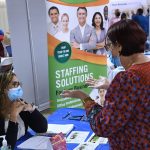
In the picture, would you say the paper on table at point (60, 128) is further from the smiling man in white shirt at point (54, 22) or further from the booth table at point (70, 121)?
the smiling man in white shirt at point (54, 22)

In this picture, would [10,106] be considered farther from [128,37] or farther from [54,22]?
[54,22]

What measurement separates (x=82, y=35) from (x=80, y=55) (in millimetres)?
260

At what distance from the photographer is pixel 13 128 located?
69.2 inches

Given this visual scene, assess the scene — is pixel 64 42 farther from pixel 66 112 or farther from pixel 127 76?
pixel 127 76

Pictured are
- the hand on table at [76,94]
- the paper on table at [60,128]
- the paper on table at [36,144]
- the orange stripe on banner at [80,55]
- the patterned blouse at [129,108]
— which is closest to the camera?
the patterned blouse at [129,108]

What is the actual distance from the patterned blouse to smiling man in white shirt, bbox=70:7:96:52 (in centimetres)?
248

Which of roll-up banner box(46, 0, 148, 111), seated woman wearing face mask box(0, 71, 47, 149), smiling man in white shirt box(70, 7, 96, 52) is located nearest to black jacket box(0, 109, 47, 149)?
seated woman wearing face mask box(0, 71, 47, 149)

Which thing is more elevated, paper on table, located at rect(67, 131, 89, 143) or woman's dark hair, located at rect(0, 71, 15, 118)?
woman's dark hair, located at rect(0, 71, 15, 118)

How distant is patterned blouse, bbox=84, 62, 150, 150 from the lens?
1.15 m

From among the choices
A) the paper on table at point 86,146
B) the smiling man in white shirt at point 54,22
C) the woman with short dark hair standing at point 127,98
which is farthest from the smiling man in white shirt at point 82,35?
Result: the woman with short dark hair standing at point 127,98

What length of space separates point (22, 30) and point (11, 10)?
351 mm

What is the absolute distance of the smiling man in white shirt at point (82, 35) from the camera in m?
3.61

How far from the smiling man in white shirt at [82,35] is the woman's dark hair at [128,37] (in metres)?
2.40

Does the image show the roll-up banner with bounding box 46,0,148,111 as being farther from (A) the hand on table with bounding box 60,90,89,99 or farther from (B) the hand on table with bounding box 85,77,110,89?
(A) the hand on table with bounding box 60,90,89,99
